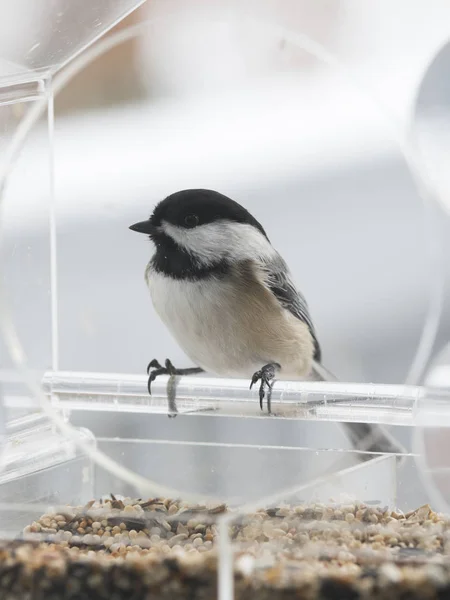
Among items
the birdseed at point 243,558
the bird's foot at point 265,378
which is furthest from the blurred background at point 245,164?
the birdseed at point 243,558

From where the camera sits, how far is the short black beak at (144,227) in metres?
1.14

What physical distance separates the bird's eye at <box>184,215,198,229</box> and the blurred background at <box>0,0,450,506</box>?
11cm

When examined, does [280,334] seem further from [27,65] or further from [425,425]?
[27,65]

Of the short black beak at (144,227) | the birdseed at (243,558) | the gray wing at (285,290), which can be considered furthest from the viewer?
the gray wing at (285,290)

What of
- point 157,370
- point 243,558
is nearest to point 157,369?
point 157,370

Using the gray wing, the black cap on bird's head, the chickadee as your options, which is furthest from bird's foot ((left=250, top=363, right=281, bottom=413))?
the black cap on bird's head

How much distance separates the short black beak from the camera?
1.14 meters

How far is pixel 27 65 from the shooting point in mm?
1207

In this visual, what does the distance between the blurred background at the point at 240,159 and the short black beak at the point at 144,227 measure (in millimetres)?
99

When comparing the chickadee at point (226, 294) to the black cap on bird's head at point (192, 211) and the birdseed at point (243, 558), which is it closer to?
the black cap on bird's head at point (192, 211)

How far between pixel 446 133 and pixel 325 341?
0.48m

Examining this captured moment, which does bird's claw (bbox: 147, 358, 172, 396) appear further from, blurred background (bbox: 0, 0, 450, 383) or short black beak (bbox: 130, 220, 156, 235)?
short black beak (bbox: 130, 220, 156, 235)

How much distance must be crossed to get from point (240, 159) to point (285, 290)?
2.28 feet

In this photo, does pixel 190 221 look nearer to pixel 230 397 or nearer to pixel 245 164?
pixel 230 397
